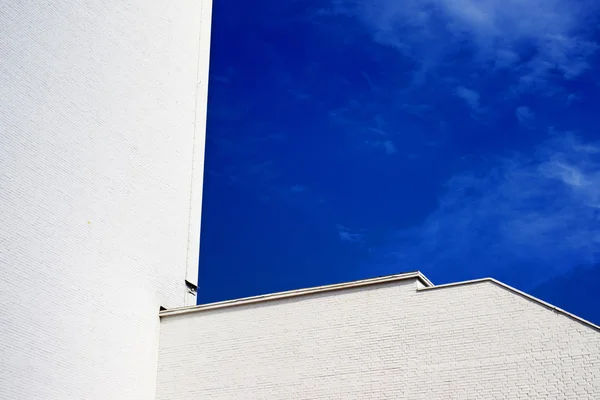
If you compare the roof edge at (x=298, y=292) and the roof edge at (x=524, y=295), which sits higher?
the roof edge at (x=298, y=292)

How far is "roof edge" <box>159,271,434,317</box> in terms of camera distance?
19141mm

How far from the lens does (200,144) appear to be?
25.3 metres

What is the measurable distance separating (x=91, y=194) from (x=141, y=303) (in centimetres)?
314

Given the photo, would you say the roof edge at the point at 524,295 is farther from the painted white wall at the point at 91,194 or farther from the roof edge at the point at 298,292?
the painted white wall at the point at 91,194

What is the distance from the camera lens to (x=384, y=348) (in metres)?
18.7

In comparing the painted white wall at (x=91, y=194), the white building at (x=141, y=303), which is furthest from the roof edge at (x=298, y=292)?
the painted white wall at (x=91, y=194)

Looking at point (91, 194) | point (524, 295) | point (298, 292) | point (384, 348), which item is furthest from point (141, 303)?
point (524, 295)

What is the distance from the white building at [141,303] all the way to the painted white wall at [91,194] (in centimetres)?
4

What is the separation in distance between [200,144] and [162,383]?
25.4 ft

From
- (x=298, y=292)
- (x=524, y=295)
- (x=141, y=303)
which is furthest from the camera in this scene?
(x=141, y=303)

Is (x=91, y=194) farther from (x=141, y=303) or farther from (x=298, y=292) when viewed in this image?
(x=298, y=292)

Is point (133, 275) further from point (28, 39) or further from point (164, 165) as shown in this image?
point (28, 39)

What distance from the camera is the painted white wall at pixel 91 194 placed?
1811 centimetres

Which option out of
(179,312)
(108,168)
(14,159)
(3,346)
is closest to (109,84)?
(108,168)
